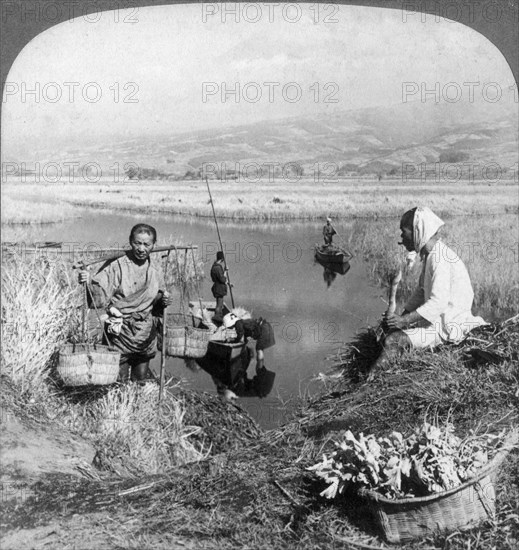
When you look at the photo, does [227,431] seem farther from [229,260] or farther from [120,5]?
[120,5]

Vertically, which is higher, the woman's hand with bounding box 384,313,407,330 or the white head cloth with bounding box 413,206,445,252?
the white head cloth with bounding box 413,206,445,252

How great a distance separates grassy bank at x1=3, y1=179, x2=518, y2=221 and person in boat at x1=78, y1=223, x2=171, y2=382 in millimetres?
1046

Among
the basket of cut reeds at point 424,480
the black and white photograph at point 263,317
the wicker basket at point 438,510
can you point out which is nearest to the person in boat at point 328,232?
the black and white photograph at point 263,317

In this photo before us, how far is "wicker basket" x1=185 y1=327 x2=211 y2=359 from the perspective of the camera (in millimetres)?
9570

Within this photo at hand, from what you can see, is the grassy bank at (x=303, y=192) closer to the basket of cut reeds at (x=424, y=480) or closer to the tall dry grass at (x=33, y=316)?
the tall dry grass at (x=33, y=316)

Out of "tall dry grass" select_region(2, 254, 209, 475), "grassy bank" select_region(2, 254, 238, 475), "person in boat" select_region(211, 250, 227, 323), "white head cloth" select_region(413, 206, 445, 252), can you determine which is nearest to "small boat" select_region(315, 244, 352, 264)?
"person in boat" select_region(211, 250, 227, 323)

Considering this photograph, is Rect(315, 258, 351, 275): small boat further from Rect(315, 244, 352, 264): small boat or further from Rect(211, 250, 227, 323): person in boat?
Rect(211, 250, 227, 323): person in boat

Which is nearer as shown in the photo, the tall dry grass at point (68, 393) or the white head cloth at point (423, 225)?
the white head cloth at point (423, 225)

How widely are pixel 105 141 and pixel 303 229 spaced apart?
→ 3338mm

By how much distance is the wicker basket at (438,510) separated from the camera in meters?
5.26

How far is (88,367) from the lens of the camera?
8.58 metres

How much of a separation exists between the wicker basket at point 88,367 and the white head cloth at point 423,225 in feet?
11.9

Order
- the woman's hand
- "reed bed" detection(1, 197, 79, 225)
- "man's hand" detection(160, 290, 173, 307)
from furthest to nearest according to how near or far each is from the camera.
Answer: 1. "reed bed" detection(1, 197, 79, 225)
2. "man's hand" detection(160, 290, 173, 307)
3. the woman's hand

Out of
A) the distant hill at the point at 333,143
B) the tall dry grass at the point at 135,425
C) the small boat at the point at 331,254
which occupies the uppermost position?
the distant hill at the point at 333,143
